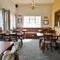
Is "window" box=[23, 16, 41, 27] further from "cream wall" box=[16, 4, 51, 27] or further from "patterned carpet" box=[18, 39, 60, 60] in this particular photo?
"patterned carpet" box=[18, 39, 60, 60]

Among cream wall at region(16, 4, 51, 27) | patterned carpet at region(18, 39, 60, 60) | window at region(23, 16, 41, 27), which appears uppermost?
cream wall at region(16, 4, 51, 27)

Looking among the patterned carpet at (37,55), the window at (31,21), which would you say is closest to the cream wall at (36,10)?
the window at (31,21)

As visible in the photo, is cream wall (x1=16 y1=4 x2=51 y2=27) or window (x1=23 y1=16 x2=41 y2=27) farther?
window (x1=23 y1=16 x2=41 y2=27)

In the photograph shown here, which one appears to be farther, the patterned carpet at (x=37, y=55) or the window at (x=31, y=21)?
the window at (x=31, y=21)

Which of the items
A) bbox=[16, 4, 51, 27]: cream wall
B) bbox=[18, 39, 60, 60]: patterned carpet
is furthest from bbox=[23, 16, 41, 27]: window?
bbox=[18, 39, 60, 60]: patterned carpet

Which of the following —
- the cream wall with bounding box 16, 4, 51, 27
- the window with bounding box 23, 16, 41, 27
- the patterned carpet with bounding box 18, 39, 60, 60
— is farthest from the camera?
the window with bounding box 23, 16, 41, 27

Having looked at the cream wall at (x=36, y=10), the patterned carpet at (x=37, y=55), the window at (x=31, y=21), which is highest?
the cream wall at (x=36, y=10)

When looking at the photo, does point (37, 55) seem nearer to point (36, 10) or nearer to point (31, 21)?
point (31, 21)

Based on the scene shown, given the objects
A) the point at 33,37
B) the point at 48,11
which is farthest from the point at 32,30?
the point at 48,11

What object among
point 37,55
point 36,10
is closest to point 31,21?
point 36,10

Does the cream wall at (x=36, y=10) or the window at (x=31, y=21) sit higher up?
the cream wall at (x=36, y=10)

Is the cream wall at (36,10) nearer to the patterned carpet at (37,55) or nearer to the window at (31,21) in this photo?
the window at (31,21)

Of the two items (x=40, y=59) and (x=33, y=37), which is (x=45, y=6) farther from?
(x=40, y=59)

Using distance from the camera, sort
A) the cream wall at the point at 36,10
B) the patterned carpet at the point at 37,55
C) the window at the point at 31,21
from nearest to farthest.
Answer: the patterned carpet at the point at 37,55 → the cream wall at the point at 36,10 → the window at the point at 31,21
